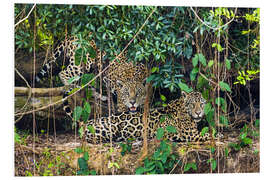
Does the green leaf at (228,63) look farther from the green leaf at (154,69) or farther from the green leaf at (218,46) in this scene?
the green leaf at (154,69)

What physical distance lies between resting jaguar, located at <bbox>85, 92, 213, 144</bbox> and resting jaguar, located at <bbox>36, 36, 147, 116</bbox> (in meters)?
0.16

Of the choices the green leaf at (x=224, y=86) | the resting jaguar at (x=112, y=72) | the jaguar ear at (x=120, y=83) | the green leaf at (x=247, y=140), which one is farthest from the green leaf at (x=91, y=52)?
the green leaf at (x=247, y=140)

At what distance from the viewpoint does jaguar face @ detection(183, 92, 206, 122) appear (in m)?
3.99

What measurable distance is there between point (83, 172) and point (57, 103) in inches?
32.4

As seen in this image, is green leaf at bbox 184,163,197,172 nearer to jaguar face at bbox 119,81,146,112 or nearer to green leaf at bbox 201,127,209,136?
green leaf at bbox 201,127,209,136

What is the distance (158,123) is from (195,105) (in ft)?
1.61

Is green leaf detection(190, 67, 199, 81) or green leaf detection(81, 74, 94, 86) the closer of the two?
green leaf detection(81, 74, 94, 86)

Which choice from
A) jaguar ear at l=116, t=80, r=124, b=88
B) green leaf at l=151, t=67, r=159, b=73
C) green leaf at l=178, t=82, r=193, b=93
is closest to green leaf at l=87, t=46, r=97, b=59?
jaguar ear at l=116, t=80, r=124, b=88

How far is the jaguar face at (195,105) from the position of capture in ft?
13.1

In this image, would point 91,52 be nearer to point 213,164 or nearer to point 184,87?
point 184,87

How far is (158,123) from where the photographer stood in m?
3.94

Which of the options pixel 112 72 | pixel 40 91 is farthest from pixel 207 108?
pixel 40 91

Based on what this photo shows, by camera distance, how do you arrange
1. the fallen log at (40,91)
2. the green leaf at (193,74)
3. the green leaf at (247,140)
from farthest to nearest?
the green leaf at (247,140), the green leaf at (193,74), the fallen log at (40,91)

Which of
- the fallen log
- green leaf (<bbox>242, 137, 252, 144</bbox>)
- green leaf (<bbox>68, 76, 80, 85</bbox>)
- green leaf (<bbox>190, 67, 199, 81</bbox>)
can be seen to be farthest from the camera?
green leaf (<bbox>242, 137, 252, 144</bbox>)
